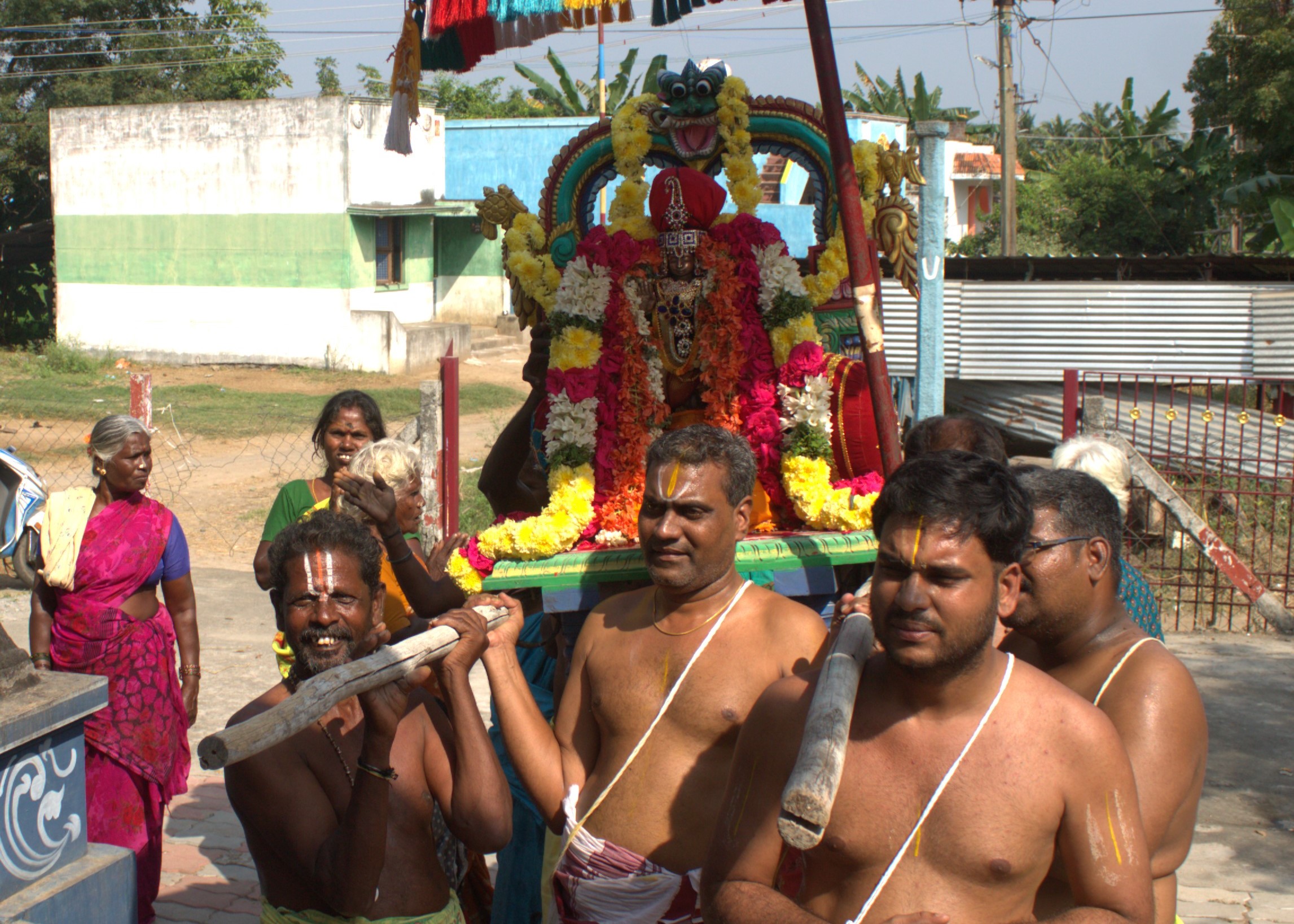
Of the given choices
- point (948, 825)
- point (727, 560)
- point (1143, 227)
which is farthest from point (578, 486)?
point (1143, 227)

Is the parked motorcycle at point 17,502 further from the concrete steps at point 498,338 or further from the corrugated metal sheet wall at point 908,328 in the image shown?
the concrete steps at point 498,338

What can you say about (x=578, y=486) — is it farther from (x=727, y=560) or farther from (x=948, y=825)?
(x=948, y=825)

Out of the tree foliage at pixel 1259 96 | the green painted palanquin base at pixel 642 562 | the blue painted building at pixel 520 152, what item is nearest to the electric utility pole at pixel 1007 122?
the tree foliage at pixel 1259 96

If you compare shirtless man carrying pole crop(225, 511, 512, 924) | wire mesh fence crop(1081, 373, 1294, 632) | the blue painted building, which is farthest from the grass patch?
shirtless man carrying pole crop(225, 511, 512, 924)

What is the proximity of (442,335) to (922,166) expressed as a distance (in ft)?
58.1

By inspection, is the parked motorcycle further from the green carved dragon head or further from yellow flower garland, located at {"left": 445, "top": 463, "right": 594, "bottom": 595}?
the green carved dragon head

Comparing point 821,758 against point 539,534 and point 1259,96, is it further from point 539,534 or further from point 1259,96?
point 1259,96

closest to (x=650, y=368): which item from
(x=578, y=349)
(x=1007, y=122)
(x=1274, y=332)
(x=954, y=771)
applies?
(x=578, y=349)

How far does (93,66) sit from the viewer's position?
3041 centimetres

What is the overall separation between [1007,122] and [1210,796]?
693 inches

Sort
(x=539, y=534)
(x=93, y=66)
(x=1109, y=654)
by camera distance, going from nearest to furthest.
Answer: (x=1109, y=654)
(x=539, y=534)
(x=93, y=66)

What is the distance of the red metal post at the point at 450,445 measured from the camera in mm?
7059

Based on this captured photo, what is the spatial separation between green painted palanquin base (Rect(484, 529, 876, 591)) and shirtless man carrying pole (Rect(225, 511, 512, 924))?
46.8 inches

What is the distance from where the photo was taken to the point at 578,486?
4625mm
